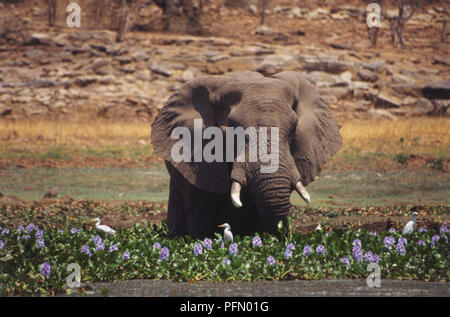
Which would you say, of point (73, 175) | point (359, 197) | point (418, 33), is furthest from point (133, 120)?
point (418, 33)

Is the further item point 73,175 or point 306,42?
point 306,42

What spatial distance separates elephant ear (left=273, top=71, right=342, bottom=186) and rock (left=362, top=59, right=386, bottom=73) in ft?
91.6

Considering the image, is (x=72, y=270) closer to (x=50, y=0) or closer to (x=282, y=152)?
(x=282, y=152)

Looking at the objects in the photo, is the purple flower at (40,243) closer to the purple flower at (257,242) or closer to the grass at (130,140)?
the purple flower at (257,242)

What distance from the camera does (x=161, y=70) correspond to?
120ft

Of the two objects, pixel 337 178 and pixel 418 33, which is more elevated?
pixel 418 33

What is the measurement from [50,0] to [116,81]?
441 inches

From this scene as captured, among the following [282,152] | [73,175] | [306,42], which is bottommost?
[73,175]

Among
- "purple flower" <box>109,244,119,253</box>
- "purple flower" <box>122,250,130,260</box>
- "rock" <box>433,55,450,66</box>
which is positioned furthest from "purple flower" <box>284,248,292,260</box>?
"rock" <box>433,55,450,66</box>

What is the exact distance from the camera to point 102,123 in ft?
103

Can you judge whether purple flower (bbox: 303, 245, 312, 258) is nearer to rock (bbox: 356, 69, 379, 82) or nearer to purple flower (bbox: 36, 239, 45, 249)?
purple flower (bbox: 36, 239, 45, 249)

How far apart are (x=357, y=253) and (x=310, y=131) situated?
2047 mm

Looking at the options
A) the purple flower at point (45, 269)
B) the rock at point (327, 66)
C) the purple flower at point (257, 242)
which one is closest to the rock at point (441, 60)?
the rock at point (327, 66)
